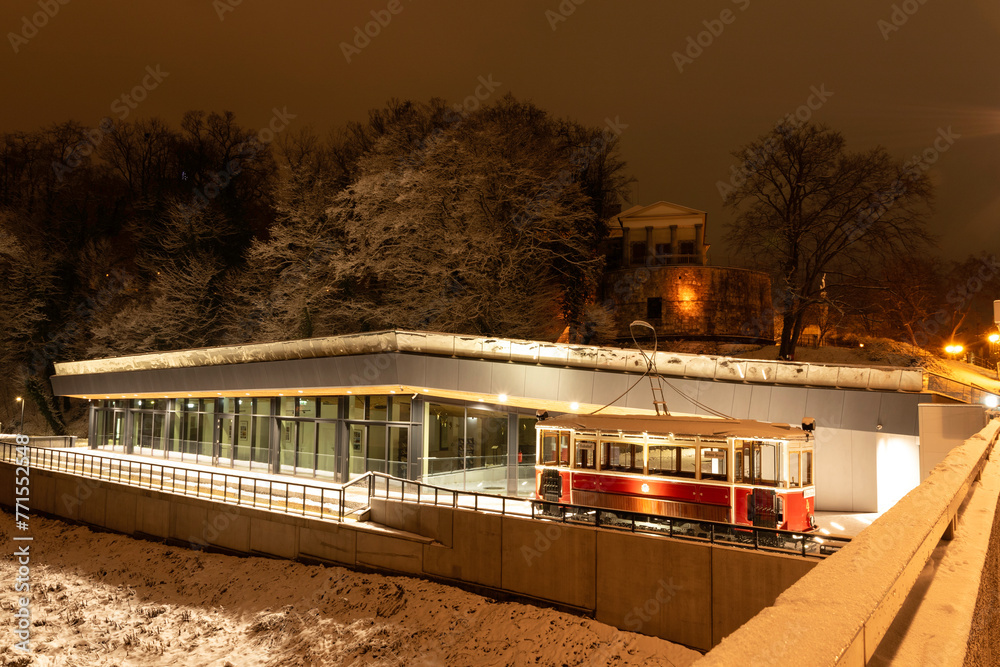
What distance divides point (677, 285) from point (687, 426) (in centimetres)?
3974

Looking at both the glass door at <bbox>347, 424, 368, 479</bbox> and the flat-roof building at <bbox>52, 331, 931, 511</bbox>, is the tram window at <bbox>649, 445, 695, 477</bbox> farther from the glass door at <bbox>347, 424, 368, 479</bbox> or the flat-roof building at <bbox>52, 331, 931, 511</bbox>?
the glass door at <bbox>347, 424, 368, 479</bbox>

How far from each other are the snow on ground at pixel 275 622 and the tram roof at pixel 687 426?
187 inches

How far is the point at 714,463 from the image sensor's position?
15.7 metres

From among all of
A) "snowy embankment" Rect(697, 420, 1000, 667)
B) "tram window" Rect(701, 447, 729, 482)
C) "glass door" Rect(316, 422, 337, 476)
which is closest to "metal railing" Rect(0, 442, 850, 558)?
"tram window" Rect(701, 447, 729, 482)

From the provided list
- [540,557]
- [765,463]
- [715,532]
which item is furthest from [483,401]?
[715,532]

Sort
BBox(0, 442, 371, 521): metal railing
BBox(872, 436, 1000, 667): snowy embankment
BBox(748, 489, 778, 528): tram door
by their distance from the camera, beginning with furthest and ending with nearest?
BBox(0, 442, 371, 521): metal railing
BBox(748, 489, 778, 528): tram door
BBox(872, 436, 1000, 667): snowy embankment

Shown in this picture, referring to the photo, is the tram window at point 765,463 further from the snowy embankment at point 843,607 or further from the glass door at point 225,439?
the glass door at point 225,439

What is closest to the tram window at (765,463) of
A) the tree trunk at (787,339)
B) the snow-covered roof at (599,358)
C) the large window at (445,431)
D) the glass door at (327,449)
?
the snow-covered roof at (599,358)

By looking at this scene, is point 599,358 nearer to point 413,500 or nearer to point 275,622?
point 413,500

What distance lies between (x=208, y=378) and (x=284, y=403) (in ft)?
16.1

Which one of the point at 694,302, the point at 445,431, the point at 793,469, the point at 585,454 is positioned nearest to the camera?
the point at 793,469

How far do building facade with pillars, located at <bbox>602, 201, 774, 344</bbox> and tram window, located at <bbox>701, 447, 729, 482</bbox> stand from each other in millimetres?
38112

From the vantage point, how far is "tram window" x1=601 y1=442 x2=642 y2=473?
1673 centimetres

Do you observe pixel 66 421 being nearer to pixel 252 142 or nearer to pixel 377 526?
pixel 252 142
